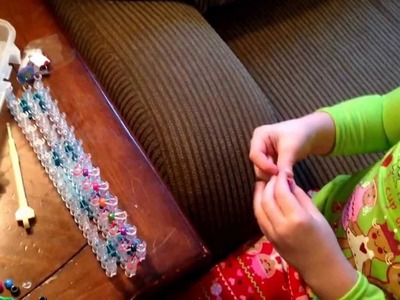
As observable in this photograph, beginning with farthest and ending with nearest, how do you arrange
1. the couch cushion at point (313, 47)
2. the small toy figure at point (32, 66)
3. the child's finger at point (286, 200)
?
the couch cushion at point (313, 47)
the small toy figure at point (32, 66)
the child's finger at point (286, 200)

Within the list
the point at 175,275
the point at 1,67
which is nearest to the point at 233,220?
the point at 175,275

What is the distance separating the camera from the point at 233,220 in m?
0.94

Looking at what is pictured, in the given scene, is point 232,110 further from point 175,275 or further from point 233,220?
point 175,275

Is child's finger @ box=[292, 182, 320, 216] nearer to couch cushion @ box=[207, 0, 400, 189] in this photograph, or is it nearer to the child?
the child

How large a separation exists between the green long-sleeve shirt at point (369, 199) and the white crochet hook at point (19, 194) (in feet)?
1.21

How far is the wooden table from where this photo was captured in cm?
71

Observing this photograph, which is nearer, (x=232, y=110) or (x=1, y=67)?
(x=1, y=67)

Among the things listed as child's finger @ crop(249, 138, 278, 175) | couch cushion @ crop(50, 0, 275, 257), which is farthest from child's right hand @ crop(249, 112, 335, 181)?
couch cushion @ crop(50, 0, 275, 257)

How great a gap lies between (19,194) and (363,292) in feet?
1.34

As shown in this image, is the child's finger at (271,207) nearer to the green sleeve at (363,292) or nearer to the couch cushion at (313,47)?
the green sleeve at (363,292)

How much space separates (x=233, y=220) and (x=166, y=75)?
0.76 ft

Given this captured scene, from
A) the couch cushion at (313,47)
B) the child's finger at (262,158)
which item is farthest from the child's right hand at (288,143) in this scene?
the couch cushion at (313,47)

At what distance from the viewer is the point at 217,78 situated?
0.95 metres

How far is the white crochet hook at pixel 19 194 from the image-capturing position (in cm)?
74
